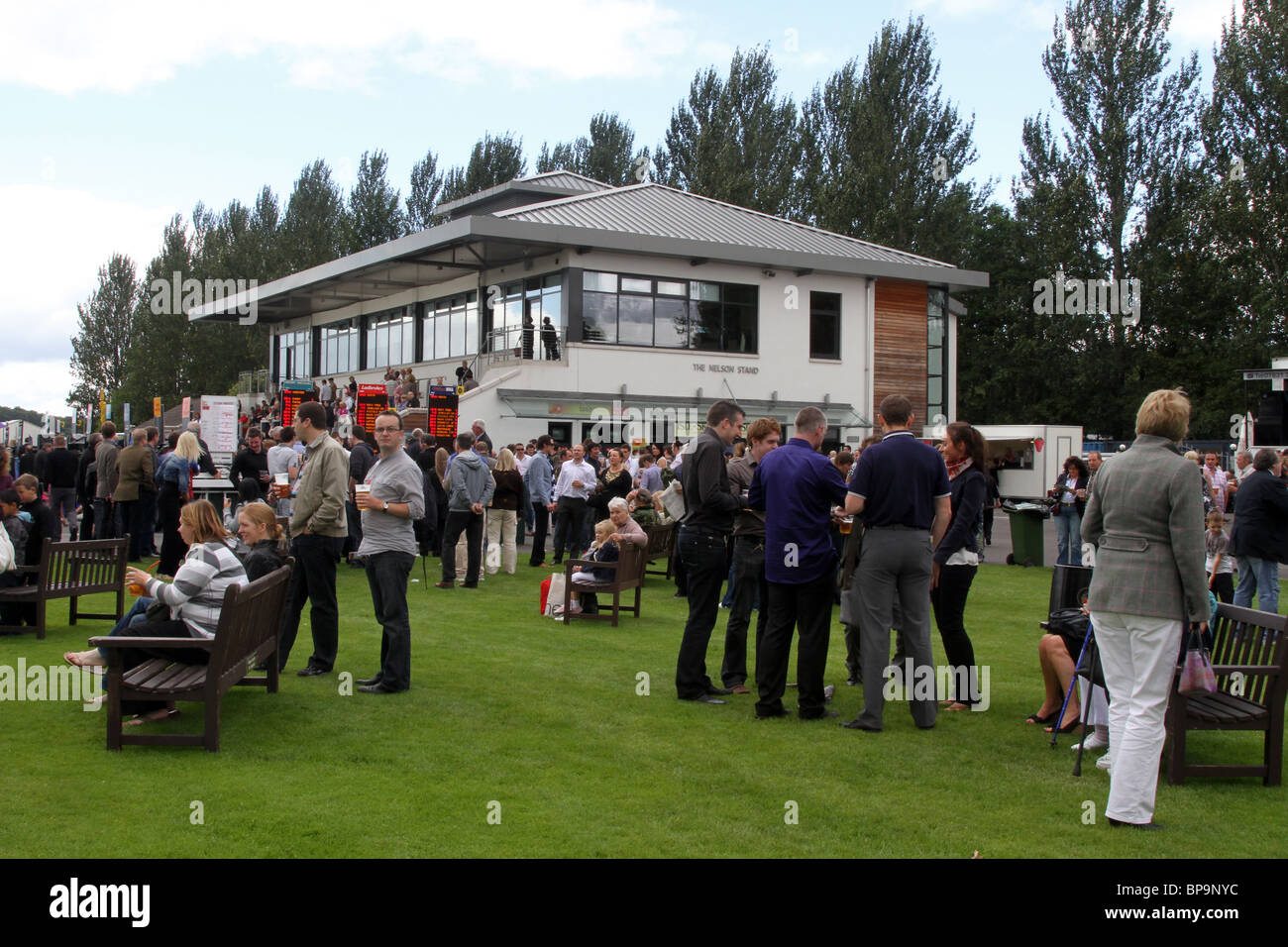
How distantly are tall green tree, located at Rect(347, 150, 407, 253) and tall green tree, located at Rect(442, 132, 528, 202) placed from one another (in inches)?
131

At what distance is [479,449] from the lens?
15719 mm

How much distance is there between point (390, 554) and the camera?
808 centimetres

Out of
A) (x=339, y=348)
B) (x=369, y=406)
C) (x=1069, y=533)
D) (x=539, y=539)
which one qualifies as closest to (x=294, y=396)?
(x=369, y=406)

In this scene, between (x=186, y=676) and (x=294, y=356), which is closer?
(x=186, y=676)

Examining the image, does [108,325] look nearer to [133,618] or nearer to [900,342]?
[900,342]

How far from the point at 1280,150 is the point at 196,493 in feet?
118

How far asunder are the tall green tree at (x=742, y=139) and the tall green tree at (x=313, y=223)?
17.9 meters

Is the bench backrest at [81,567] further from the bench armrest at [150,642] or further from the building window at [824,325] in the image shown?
the building window at [824,325]

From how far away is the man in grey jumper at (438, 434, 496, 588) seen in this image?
562 inches

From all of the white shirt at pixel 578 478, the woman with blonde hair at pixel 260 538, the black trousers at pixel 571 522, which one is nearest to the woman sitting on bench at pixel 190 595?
the woman with blonde hair at pixel 260 538

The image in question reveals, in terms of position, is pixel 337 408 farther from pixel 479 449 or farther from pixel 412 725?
pixel 412 725

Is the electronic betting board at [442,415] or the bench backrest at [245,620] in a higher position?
the electronic betting board at [442,415]

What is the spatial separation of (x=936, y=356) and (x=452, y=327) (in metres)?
16.3

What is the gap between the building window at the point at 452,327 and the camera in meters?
35.1
